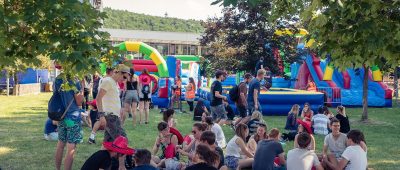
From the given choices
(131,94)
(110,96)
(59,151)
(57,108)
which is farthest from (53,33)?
(131,94)

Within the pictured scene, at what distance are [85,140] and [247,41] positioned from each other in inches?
509

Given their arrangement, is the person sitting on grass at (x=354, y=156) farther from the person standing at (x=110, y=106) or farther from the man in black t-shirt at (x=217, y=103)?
the man in black t-shirt at (x=217, y=103)

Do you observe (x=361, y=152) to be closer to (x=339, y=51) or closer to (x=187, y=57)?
(x=339, y=51)

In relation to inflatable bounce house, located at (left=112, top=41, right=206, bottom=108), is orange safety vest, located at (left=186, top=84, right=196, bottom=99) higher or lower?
lower

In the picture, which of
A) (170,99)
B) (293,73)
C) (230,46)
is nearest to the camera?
(170,99)

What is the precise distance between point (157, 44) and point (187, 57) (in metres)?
42.1

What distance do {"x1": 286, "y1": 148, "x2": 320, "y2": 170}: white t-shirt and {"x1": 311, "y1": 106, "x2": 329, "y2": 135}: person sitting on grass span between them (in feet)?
21.1

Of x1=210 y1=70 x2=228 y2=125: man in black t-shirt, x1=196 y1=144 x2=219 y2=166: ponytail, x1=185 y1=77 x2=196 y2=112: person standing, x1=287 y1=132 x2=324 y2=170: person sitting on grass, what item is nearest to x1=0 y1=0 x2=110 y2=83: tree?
x1=196 y1=144 x2=219 y2=166: ponytail

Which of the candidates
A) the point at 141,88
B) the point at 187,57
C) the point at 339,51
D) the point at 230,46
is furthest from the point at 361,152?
the point at 187,57

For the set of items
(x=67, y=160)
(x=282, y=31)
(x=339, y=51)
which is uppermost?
(x=282, y=31)

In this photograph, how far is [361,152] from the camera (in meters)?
7.22

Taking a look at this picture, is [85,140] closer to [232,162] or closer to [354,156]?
[232,162]

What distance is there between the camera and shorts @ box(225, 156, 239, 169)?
8141 mm

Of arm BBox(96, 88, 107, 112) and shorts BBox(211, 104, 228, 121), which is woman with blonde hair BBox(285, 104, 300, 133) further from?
arm BBox(96, 88, 107, 112)
